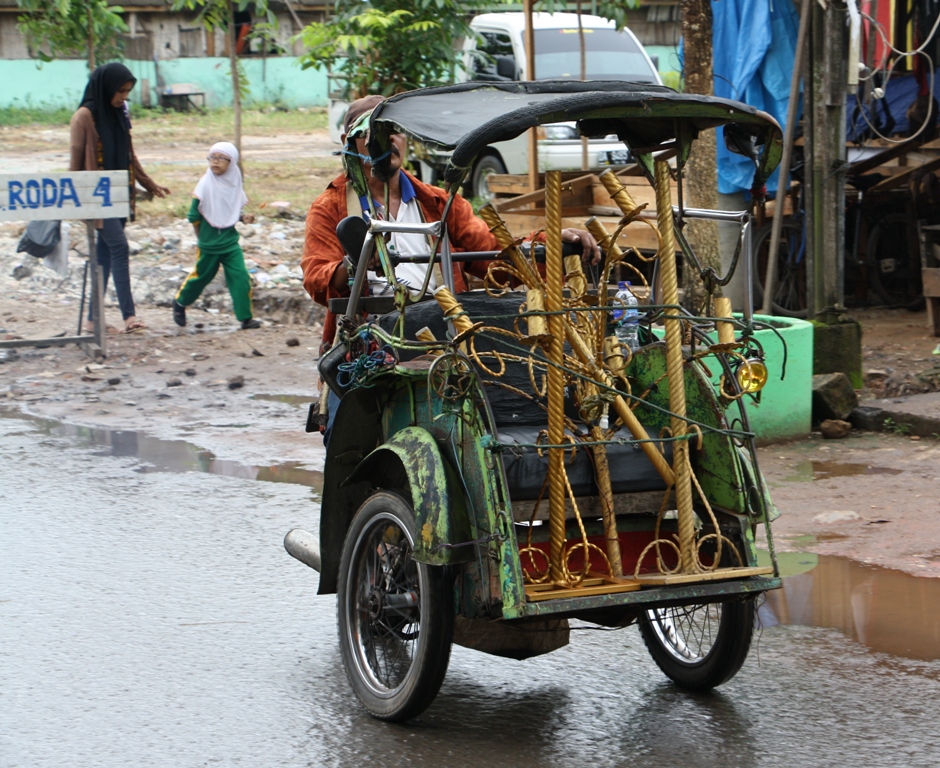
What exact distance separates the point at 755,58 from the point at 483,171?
5868 mm

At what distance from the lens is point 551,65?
15.2 meters

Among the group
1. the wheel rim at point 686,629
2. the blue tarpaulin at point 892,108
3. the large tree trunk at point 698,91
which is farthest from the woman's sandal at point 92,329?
the wheel rim at point 686,629

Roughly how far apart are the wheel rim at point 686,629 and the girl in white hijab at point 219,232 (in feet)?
25.1

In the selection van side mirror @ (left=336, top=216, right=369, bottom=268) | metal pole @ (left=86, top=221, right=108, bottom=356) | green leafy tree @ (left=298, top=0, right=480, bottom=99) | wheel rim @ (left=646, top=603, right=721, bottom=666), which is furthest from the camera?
green leafy tree @ (left=298, top=0, right=480, bottom=99)

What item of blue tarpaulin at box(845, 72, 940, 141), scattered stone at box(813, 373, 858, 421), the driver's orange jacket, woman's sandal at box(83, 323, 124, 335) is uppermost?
blue tarpaulin at box(845, 72, 940, 141)

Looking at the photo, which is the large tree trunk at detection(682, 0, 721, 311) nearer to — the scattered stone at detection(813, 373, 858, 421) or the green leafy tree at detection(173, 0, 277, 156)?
the scattered stone at detection(813, 373, 858, 421)

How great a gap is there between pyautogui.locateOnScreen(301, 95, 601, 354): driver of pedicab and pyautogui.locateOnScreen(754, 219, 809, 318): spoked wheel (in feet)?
19.9

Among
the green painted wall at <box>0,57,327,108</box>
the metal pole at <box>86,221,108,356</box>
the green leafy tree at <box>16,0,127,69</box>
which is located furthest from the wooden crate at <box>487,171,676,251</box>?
the green painted wall at <box>0,57,327,108</box>

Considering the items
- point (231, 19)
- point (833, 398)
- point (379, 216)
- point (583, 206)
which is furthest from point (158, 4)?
point (379, 216)

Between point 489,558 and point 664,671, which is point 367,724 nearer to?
point 489,558

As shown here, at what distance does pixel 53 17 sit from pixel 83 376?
6.90 metres

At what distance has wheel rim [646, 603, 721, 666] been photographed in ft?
14.7

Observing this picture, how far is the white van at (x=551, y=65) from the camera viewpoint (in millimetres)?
14578

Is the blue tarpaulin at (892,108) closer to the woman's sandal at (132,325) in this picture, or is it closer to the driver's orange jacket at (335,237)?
the woman's sandal at (132,325)
